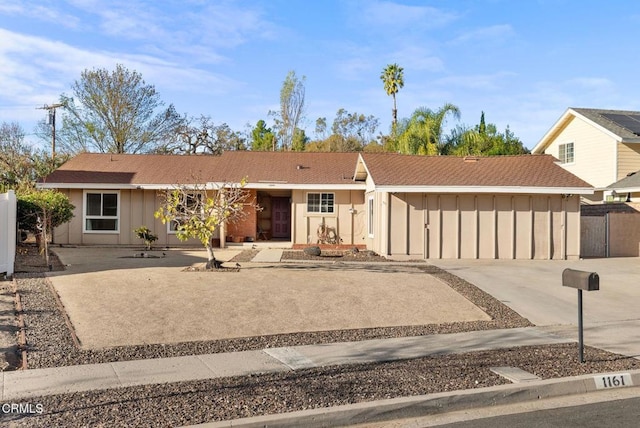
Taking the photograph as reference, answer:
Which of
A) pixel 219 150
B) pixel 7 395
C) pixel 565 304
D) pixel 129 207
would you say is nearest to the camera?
pixel 7 395

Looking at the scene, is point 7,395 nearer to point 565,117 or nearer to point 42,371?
point 42,371

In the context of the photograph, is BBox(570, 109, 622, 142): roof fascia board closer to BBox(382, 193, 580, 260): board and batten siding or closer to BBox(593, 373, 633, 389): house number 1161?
BBox(382, 193, 580, 260): board and batten siding

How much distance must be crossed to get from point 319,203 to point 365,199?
1.91 metres

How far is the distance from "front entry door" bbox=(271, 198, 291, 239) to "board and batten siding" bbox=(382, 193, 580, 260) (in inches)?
305

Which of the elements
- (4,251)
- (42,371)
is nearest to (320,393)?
(42,371)

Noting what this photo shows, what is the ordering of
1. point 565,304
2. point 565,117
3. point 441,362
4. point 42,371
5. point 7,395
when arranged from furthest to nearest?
point 565,117 < point 565,304 < point 441,362 < point 42,371 < point 7,395

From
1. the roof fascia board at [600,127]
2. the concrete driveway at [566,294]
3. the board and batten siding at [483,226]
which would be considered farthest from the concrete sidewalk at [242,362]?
the roof fascia board at [600,127]

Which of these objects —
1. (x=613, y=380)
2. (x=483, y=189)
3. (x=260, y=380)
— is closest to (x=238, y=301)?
(x=260, y=380)

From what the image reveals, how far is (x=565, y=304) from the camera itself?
11969 millimetres

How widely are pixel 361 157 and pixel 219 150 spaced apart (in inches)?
1031

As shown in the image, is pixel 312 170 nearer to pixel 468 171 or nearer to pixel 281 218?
pixel 281 218

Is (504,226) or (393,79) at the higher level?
(393,79)

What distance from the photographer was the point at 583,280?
7352mm

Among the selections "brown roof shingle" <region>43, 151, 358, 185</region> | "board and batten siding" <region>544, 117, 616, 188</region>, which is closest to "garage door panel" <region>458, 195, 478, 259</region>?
"brown roof shingle" <region>43, 151, 358, 185</region>
